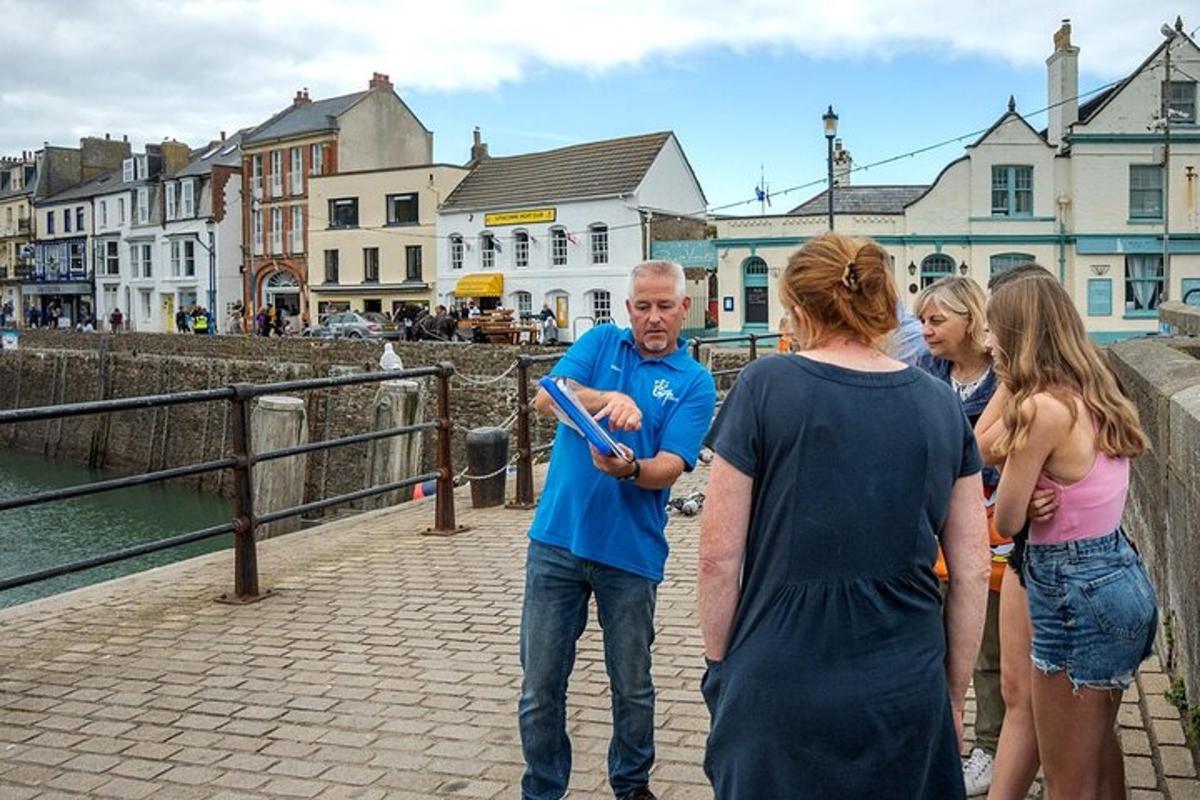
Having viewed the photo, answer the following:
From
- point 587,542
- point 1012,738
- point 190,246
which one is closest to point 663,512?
point 587,542

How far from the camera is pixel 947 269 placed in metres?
37.6

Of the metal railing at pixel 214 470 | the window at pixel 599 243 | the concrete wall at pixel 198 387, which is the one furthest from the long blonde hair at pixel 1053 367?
the window at pixel 599 243

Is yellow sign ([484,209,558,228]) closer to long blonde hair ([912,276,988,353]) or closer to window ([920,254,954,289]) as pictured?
window ([920,254,954,289])

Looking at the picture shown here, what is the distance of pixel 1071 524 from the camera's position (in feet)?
9.85

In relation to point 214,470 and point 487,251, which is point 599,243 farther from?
point 214,470

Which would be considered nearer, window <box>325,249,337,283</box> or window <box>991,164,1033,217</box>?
window <box>991,164,1033,217</box>

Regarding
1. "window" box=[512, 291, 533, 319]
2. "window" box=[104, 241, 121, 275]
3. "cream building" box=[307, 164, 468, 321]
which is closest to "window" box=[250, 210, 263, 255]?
"cream building" box=[307, 164, 468, 321]

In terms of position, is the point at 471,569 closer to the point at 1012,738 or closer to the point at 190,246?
the point at 1012,738

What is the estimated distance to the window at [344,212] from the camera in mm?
52656

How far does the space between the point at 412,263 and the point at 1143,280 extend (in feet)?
96.9

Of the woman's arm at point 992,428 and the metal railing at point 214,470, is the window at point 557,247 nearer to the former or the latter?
the metal railing at point 214,470

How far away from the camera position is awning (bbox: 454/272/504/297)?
151 feet

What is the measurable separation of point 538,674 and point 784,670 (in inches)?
Answer: 53.6

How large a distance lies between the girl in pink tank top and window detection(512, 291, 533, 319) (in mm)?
42183
